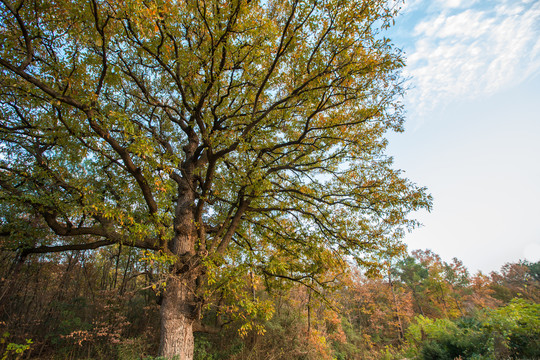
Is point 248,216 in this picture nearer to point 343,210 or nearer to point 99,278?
point 343,210

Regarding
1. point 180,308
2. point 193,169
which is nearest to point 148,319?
point 180,308

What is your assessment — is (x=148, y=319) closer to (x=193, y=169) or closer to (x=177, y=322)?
(x=177, y=322)

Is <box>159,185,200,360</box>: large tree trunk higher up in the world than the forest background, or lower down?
lower down

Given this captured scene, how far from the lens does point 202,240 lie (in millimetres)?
5555

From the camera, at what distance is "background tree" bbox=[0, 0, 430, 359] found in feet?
13.5

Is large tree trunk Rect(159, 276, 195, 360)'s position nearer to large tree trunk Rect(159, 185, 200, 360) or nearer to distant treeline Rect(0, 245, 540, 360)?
large tree trunk Rect(159, 185, 200, 360)

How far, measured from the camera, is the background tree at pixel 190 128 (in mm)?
4105

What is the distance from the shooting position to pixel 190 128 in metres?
6.62

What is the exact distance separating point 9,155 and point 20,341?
554 centimetres

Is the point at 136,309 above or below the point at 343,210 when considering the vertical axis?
below

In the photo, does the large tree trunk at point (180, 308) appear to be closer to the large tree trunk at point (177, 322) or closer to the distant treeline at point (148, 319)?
the large tree trunk at point (177, 322)

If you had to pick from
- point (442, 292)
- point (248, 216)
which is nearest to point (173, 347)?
point (248, 216)

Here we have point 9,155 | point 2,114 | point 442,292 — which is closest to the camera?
point 2,114

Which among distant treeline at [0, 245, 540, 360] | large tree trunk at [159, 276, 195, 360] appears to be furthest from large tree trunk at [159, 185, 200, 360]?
distant treeline at [0, 245, 540, 360]
